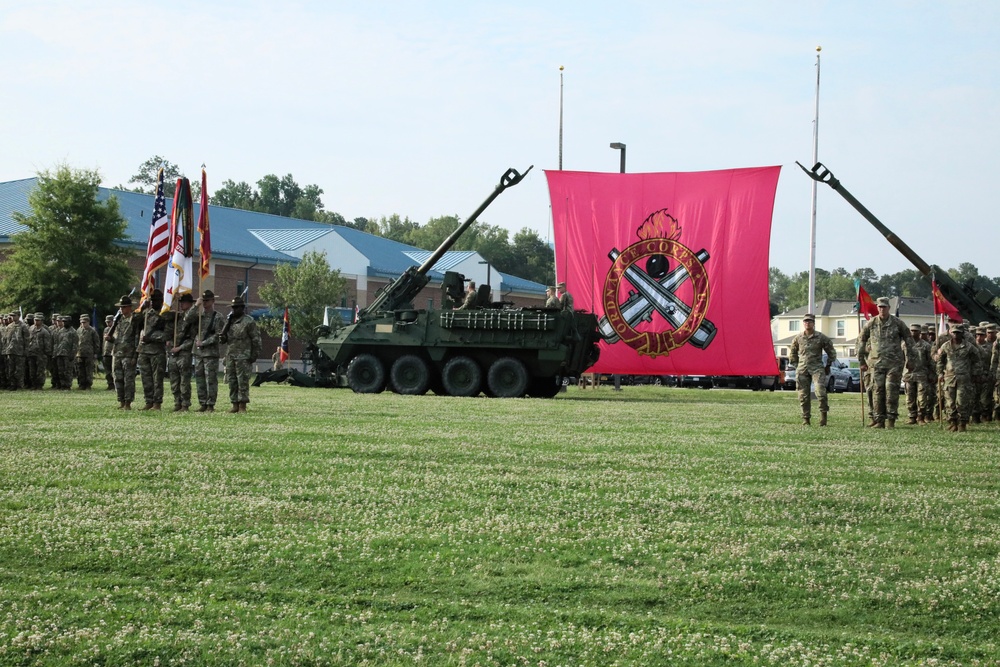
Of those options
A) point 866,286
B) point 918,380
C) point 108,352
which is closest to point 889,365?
point 918,380

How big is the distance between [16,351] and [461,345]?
1026cm

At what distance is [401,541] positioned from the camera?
6891 mm

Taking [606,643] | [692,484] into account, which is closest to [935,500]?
[692,484]

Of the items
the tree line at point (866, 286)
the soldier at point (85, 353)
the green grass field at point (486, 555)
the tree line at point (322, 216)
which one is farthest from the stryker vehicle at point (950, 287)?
the tree line at point (866, 286)

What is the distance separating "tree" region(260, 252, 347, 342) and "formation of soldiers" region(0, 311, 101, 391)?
26134mm

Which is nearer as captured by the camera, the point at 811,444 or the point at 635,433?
the point at 811,444

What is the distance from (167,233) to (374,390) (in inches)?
360

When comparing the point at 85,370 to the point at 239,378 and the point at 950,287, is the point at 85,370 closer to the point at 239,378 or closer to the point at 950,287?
the point at 239,378

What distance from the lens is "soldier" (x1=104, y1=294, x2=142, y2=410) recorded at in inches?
739

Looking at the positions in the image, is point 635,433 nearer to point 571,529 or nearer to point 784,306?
point 571,529

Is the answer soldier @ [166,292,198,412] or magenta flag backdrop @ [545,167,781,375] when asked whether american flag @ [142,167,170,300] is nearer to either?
soldier @ [166,292,198,412]

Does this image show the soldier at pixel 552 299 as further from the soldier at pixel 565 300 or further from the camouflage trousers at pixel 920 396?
the camouflage trousers at pixel 920 396

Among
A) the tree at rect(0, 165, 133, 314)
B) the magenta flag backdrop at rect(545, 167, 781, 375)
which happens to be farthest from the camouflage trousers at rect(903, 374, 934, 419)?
the tree at rect(0, 165, 133, 314)

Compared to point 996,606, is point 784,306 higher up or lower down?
higher up
